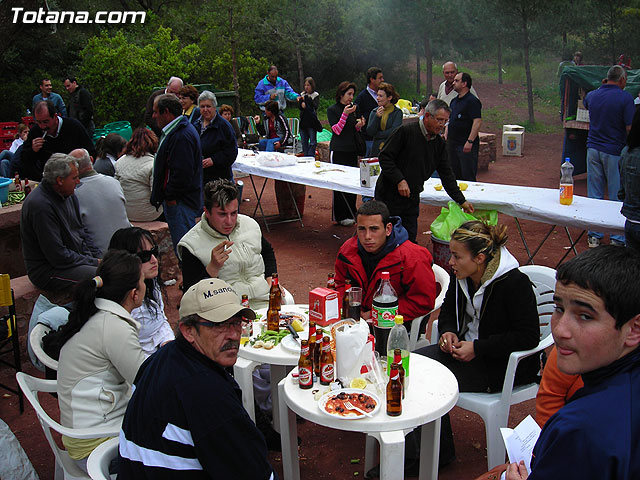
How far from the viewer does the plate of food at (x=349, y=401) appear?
2.76m

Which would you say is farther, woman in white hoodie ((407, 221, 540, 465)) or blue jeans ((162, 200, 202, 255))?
blue jeans ((162, 200, 202, 255))

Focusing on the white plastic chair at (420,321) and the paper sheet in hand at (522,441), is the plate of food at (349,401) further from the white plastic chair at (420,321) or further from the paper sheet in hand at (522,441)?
the white plastic chair at (420,321)

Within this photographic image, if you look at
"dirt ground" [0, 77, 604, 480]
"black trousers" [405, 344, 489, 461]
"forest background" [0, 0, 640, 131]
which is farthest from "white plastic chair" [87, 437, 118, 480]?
"forest background" [0, 0, 640, 131]

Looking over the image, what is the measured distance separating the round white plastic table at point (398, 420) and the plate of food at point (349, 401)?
26mm

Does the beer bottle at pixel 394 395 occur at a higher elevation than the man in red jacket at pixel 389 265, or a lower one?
lower

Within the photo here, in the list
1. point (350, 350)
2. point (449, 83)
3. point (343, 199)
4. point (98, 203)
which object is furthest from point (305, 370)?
point (449, 83)

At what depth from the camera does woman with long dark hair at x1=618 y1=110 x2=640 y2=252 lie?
4641 millimetres

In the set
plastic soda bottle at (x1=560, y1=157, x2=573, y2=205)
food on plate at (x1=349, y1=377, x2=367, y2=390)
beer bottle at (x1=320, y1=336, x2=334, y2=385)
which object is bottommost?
food on plate at (x1=349, y1=377, x2=367, y2=390)

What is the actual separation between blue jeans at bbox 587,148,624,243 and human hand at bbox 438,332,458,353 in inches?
176

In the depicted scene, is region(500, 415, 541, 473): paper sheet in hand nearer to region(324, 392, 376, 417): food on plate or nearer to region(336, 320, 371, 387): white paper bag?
region(324, 392, 376, 417): food on plate

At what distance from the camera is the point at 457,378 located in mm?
3369

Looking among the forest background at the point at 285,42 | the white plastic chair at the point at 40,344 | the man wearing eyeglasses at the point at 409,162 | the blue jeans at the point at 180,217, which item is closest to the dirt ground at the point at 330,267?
the blue jeans at the point at 180,217

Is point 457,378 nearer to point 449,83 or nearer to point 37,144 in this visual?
point 37,144

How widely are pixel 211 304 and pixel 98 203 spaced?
3.47 m
